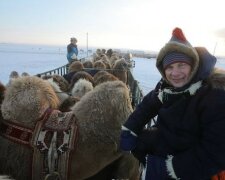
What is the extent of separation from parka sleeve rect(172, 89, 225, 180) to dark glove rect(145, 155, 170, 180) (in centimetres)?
12

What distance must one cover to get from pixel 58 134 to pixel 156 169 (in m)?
0.98

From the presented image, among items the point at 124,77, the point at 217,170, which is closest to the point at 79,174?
the point at 217,170

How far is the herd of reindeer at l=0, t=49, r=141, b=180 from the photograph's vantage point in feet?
8.71

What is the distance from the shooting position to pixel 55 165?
8.71 ft

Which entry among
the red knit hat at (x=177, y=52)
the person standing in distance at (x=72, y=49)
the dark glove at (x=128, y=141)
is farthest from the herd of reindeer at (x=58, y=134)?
the person standing in distance at (x=72, y=49)

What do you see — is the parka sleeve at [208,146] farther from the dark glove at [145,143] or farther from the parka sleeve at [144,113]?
the parka sleeve at [144,113]

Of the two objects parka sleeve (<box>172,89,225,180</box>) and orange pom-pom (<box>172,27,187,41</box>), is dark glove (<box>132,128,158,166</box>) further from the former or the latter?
orange pom-pom (<box>172,27,187,41</box>)

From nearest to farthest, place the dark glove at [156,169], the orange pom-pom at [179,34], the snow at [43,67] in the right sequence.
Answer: the dark glove at [156,169]
the orange pom-pom at [179,34]
the snow at [43,67]

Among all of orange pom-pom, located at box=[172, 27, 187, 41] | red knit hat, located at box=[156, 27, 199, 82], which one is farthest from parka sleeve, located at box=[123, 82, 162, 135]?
orange pom-pom, located at box=[172, 27, 187, 41]

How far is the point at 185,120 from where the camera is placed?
1.90 metres

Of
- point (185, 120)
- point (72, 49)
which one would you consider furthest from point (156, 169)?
point (72, 49)

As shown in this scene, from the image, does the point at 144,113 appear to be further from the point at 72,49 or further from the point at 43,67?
the point at 43,67

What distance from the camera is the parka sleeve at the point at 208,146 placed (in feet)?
5.80

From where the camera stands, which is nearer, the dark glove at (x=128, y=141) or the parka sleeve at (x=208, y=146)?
the parka sleeve at (x=208, y=146)
